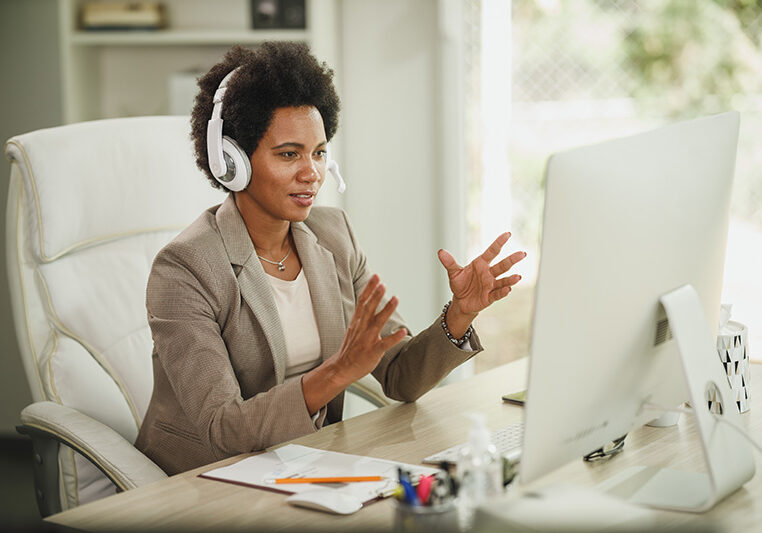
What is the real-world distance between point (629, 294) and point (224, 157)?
82 cm

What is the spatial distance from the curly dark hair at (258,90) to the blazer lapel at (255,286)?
0.47ft

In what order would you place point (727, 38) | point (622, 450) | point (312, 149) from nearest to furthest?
point (622, 450) → point (312, 149) → point (727, 38)

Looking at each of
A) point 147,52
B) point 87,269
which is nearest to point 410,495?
point 87,269

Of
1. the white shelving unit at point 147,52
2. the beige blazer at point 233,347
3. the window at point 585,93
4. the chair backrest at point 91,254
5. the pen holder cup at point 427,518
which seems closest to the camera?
the pen holder cup at point 427,518

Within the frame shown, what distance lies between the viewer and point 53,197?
5.61 ft

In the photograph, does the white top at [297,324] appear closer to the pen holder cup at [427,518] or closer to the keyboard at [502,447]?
the keyboard at [502,447]

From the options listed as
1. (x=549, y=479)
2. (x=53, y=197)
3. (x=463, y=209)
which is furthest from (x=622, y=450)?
(x=463, y=209)

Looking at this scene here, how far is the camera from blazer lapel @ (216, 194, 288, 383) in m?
1.50

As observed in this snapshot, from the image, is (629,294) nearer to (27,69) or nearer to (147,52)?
(147,52)

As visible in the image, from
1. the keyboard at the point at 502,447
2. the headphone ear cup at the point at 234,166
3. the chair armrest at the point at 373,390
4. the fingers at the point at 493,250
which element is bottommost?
the chair armrest at the point at 373,390

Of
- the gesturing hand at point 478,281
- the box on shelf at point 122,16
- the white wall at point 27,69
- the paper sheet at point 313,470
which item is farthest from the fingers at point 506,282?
the white wall at point 27,69

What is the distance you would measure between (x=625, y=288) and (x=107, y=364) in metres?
1.09

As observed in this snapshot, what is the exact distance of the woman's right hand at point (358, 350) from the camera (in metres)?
1.21

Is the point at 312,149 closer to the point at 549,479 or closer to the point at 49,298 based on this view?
the point at 49,298
